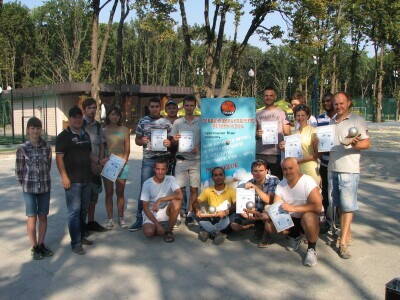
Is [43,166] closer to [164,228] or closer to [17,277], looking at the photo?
[17,277]

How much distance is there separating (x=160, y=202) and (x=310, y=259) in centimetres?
203

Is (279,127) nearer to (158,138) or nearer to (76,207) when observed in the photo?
(158,138)

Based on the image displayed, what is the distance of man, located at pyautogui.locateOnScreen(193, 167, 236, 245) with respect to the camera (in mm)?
5289

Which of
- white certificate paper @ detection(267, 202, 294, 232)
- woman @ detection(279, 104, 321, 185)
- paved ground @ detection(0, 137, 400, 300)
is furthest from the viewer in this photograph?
woman @ detection(279, 104, 321, 185)

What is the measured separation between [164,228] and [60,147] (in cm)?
175

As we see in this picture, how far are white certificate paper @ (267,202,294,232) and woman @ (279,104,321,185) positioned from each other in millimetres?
895

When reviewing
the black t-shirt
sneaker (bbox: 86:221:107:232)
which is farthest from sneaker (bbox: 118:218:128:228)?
the black t-shirt

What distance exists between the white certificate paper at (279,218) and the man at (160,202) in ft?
4.32

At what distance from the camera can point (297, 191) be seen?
4.69 m

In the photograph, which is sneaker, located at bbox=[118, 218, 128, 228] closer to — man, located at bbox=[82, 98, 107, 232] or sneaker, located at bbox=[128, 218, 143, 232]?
sneaker, located at bbox=[128, 218, 143, 232]

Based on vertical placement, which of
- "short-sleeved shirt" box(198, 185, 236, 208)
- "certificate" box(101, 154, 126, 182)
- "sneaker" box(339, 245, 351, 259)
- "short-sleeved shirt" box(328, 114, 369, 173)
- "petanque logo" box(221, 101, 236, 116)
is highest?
"petanque logo" box(221, 101, 236, 116)

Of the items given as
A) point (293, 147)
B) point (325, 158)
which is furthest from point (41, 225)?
point (325, 158)

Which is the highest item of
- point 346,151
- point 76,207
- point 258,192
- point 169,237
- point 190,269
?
point 346,151

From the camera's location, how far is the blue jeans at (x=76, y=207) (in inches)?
188
